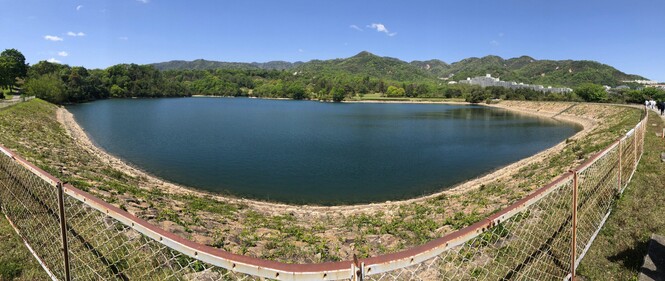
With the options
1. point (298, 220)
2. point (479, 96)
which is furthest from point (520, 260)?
point (479, 96)

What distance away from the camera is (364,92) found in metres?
149

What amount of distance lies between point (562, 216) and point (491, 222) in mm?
5723

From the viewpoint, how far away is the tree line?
67938mm

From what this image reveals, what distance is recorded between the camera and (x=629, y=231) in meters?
5.93

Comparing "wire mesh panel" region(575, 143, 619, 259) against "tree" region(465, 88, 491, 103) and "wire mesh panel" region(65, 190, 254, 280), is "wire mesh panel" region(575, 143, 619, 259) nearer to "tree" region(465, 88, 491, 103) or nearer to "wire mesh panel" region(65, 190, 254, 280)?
"wire mesh panel" region(65, 190, 254, 280)

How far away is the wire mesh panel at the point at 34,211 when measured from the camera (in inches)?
208

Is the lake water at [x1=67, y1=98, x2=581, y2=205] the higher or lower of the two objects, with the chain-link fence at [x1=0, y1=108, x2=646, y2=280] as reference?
lower

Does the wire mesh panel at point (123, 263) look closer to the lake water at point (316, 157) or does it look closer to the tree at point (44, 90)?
the lake water at point (316, 157)

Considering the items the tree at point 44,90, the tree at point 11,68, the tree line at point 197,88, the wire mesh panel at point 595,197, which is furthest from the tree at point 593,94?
the tree at point 11,68

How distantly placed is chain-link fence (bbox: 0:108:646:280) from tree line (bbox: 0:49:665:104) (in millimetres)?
67717

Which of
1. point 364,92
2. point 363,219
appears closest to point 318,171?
point 363,219

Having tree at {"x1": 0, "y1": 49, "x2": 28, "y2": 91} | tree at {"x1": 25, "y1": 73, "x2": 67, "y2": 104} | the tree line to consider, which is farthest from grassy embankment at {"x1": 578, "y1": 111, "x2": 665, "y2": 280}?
tree at {"x1": 0, "y1": 49, "x2": 28, "y2": 91}

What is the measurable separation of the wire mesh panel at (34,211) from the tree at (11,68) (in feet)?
224

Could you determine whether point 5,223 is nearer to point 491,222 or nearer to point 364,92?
point 491,222
